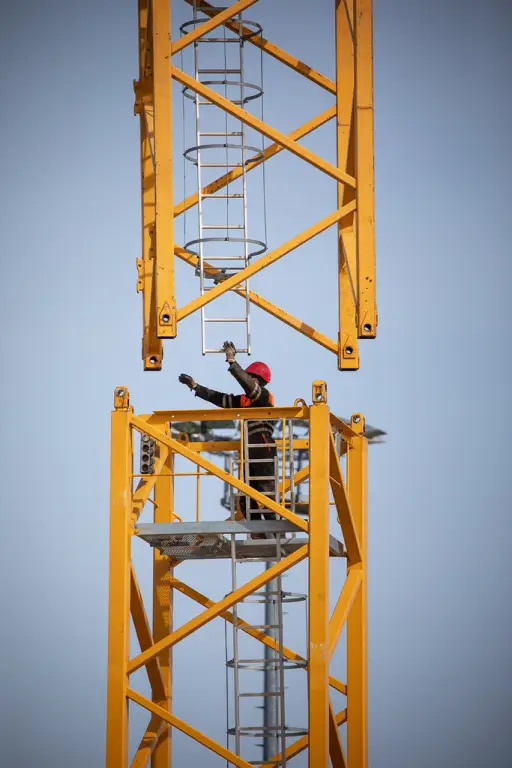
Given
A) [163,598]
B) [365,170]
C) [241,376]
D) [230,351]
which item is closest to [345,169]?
[365,170]

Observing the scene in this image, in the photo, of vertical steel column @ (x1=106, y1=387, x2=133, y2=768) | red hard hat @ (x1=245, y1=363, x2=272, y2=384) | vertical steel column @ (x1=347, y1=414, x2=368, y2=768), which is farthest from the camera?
vertical steel column @ (x1=347, y1=414, x2=368, y2=768)

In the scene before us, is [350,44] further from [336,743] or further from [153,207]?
[336,743]

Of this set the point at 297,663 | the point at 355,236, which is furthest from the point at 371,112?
the point at 297,663

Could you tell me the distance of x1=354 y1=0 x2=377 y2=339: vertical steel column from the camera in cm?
2586

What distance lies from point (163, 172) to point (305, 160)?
2.01 metres

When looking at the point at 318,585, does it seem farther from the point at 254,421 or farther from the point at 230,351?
the point at 230,351

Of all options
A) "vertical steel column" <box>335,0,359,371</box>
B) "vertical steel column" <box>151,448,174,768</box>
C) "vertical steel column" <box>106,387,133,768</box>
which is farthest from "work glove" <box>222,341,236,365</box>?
"vertical steel column" <box>151,448,174,768</box>

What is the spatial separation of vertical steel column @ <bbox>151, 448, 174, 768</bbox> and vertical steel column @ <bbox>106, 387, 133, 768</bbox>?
4016 millimetres

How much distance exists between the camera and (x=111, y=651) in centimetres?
2447

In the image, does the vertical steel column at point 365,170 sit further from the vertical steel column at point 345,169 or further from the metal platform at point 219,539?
the metal platform at point 219,539

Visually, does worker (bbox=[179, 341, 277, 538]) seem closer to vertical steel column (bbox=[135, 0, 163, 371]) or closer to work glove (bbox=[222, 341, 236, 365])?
work glove (bbox=[222, 341, 236, 365])

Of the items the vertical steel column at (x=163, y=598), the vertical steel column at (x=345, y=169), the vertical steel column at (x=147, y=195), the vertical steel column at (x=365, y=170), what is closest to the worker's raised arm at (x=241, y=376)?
the vertical steel column at (x=147, y=195)

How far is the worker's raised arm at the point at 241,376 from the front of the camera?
26.1 metres

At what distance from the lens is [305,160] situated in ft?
85.4
